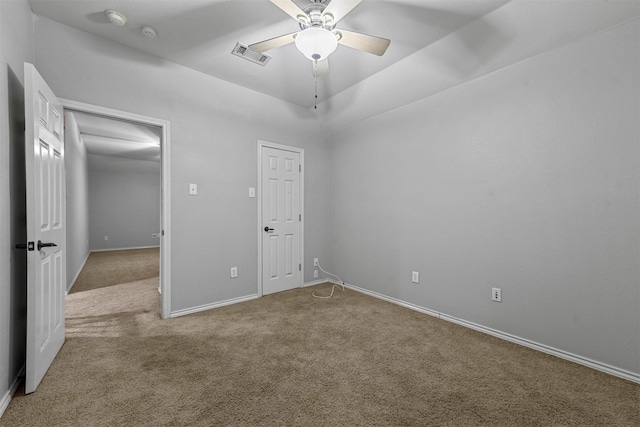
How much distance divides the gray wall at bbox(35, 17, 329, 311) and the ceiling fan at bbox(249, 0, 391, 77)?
1.45m

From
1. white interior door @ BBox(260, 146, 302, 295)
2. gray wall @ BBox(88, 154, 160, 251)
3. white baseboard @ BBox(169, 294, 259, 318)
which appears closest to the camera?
white baseboard @ BBox(169, 294, 259, 318)

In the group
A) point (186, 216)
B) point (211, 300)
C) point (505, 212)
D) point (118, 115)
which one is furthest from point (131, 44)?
point (505, 212)

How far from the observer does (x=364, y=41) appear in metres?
1.89

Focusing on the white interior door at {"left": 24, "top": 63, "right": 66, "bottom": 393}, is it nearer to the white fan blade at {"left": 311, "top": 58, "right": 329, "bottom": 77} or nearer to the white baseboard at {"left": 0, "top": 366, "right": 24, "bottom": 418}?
the white baseboard at {"left": 0, "top": 366, "right": 24, "bottom": 418}

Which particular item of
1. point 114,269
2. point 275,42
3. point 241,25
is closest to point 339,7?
point 275,42

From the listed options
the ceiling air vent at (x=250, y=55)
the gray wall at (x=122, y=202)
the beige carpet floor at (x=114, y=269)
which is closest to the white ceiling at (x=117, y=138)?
the gray wall at (x=122, y=202)

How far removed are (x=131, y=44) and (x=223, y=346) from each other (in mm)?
2883

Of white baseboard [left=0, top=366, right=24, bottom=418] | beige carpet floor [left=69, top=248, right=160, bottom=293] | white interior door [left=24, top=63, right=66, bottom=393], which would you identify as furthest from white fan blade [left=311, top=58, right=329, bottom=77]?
beige carpet floor [left=69, top=248, right=160, bottom=293]

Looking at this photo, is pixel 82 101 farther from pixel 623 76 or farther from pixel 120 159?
pixel 120 159

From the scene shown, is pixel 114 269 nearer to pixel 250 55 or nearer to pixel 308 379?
pixel 250 55

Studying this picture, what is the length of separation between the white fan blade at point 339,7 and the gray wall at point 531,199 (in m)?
1.64

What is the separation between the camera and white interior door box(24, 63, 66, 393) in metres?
1.67

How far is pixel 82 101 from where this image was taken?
2.39 m

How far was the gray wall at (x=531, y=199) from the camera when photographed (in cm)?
188
